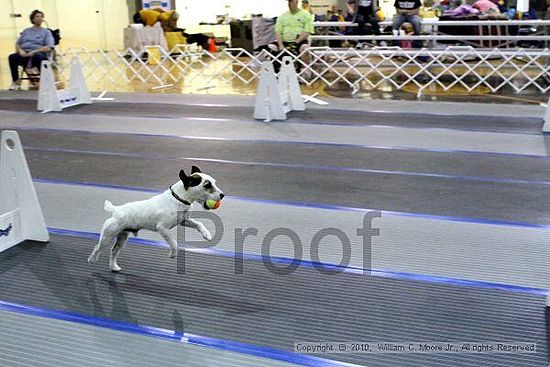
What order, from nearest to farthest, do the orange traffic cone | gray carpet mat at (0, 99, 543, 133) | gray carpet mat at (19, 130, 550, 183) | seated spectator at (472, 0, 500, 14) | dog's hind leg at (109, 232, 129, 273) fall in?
dog's hind leg at (109, 232, 129, 273) < gray carpet mat at (19, 130, 550, 183) < gray carpet mat at (0, 99, 543, 133) < seated spectator at (472, 0, 500, 14) < the orange traffic cone

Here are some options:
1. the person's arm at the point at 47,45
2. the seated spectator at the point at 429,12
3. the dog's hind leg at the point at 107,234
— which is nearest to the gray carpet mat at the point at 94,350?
the dog's hind leg at the point at 107,234

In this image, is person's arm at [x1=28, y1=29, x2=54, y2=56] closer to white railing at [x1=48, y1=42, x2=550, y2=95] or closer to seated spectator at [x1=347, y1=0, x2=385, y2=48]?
white railing at [x1=48, y1=42, x2=550, y2=95]

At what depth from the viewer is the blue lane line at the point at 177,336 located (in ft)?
7.35

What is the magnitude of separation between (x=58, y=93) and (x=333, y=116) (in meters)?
3.73

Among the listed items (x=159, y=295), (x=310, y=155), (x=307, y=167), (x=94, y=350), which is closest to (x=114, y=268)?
(x=159, y=295)

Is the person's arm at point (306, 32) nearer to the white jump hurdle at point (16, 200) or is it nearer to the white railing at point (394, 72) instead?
Result: the white railing at point (394, 72)

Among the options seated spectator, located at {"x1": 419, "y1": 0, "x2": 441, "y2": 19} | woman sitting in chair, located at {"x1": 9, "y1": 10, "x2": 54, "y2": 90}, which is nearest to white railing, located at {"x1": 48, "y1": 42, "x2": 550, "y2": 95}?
woman sitting in chair, located at {"x1": 9, "y1": 10, "x2": 54, "y2": 90}

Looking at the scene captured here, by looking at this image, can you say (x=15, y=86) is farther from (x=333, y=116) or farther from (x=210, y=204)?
(x=210, y=204)

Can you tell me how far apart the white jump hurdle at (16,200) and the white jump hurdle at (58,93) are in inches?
200

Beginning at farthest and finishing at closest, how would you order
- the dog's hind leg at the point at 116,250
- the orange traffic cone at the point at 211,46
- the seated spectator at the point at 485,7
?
1. the orange traffic cone at the point at 211,46
2. the seated spectator at the point at 485,7
3. the dog's hind leg at the point at 116,250

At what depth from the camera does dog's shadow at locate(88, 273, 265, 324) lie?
2633 millimetres

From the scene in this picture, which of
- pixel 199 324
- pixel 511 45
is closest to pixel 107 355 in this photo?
pixel 199 324

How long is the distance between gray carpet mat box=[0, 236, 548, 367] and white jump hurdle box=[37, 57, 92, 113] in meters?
5.42

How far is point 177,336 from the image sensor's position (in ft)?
7.89
